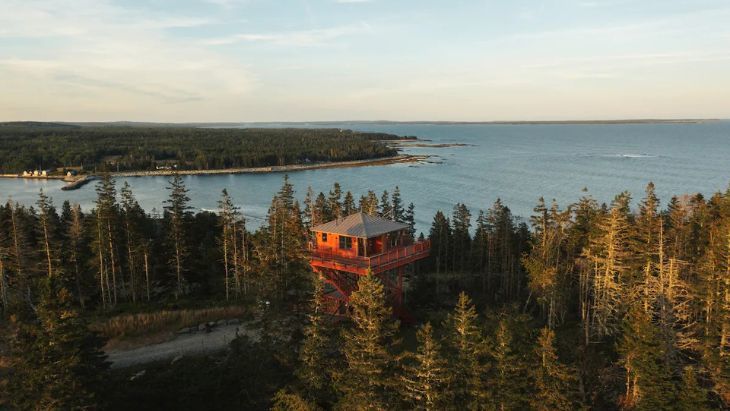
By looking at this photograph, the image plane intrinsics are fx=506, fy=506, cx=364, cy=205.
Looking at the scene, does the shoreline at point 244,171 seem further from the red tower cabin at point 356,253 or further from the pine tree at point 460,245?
the red tower cabin at point 356,253

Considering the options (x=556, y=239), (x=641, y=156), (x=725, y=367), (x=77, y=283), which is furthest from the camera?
(x=641, y=156)

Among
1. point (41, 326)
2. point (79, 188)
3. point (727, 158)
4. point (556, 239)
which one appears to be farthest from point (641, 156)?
point (41, 326)

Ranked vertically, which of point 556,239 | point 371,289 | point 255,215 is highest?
point 371,289

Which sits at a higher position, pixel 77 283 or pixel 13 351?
pixel 13 351

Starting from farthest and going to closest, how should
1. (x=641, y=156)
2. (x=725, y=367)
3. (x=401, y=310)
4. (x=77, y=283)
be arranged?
(x=641, y=156) → (x=77, y=283) → (x=401, y=310) → (x=725, y=367)

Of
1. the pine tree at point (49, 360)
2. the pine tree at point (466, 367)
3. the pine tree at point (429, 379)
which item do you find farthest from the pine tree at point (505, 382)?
the pine tree at point (49, 360)

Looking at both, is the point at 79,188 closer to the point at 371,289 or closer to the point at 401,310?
the point at 401,310

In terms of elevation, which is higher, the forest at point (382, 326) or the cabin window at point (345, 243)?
the cabin window at point (345, 243)
